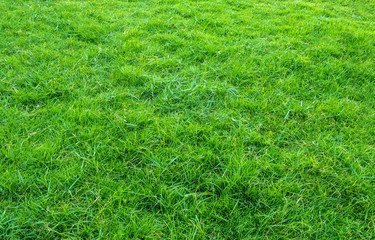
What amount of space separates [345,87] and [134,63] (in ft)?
8.57

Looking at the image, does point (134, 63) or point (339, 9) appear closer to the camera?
point (134, 63)

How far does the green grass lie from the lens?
1905 millimetres

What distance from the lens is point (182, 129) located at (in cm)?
261

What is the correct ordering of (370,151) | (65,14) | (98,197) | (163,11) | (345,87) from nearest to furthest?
(98,197) < (370,151) < (345,87) < (65,14) < (163,11)

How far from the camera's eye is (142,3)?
5449 millimetres

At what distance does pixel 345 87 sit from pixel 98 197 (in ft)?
9.90

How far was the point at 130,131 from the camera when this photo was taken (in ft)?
8.43

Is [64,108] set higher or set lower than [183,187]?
higher

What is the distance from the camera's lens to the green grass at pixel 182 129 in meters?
1.91

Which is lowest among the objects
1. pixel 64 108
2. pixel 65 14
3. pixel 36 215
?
pixel 36 215

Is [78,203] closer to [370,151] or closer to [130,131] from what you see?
[130,131]

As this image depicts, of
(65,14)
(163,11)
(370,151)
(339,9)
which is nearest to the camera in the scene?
(370,151)

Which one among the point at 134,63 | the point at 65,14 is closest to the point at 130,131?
the point at 134,63

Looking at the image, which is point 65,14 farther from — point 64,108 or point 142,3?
point 64,108
